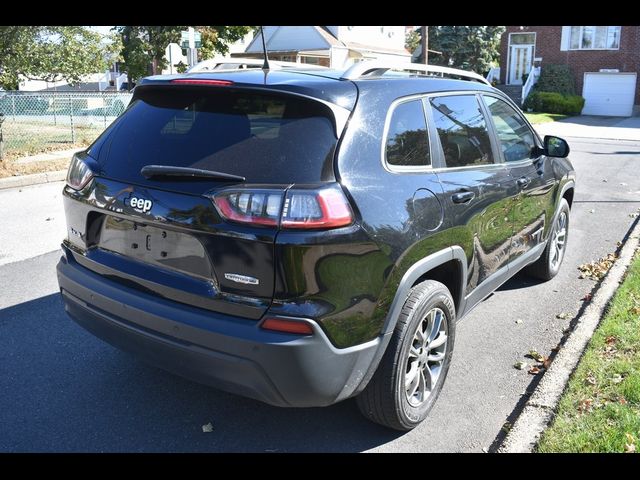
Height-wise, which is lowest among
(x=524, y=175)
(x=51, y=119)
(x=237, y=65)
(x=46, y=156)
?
(x=46, y=156)

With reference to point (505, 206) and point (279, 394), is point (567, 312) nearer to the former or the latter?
point (505, 206)

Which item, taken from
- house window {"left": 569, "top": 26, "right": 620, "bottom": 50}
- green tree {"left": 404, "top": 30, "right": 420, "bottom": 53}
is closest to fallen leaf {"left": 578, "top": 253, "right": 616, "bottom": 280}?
house window {"left": 569, "top": 26, "right": 620, "bottom": 50}

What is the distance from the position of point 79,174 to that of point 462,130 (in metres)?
2.27

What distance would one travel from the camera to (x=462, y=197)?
357cm

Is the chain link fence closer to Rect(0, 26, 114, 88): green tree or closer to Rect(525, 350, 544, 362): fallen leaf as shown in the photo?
Rect(0, 26, 114, 88): green tree

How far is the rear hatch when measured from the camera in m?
2.68

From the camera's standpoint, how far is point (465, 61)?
1702 inches

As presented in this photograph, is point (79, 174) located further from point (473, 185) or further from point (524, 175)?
point (524, 175)

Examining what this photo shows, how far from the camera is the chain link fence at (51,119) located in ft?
46.9

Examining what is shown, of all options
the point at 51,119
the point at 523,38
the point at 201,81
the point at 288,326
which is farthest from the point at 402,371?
the point at 523,38

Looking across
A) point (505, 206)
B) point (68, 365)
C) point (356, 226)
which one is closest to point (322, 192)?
point (356, 226)

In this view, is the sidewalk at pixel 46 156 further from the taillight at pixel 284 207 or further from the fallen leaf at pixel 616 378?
the fallen leaf at pixel 616 378

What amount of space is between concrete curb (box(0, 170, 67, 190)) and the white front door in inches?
1343

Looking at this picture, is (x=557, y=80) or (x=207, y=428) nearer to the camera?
(x=207, y=428)
